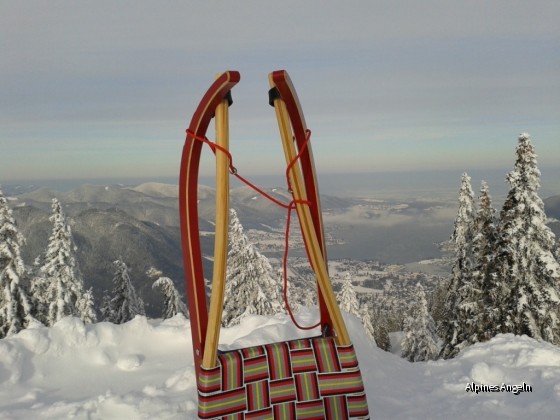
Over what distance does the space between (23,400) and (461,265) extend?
21.9m

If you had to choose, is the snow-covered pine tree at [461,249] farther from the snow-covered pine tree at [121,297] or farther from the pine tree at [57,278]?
the pine tree at [57,278]

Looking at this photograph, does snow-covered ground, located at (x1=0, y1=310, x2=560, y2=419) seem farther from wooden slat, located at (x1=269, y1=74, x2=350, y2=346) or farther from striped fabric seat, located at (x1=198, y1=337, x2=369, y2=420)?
wooden slat, located at (x1=269, y1=74, x2=350, y2=346)

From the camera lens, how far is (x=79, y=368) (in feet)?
32.4

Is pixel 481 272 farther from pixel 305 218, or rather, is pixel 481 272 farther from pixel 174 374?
pixel 305 218

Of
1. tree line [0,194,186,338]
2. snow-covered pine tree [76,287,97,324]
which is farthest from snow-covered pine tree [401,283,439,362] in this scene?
snow-covered pine tree [76,287,97,324]

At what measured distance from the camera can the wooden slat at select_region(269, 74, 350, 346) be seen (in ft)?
18.3

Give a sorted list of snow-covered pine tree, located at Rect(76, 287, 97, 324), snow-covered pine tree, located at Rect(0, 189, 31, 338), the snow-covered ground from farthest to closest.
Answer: snow-covered pine tree, located at Rect(76, 287, 97, 324) < snow-covered pine tree, located at Rect(0, 189, 31, 338) < the snow-covered ground

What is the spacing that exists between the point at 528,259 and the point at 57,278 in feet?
79.4

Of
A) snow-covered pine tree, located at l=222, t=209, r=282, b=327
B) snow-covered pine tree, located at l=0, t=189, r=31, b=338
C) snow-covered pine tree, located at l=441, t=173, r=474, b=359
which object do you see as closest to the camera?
snow-covered pine tree, located at l=0, t=189, r=31, b=338

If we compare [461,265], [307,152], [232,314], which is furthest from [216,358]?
[461,265]

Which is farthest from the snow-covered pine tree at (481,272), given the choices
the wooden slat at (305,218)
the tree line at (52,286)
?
the wooden slat at (305,218)

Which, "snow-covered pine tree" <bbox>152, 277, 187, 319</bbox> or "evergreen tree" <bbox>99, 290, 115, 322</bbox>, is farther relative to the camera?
"evergreen tree" <bbox>99, 290, 115, 322</bbox>

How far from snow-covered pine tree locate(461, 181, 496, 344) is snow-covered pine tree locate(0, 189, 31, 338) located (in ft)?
72.1

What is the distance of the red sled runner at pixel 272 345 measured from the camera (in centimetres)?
543
